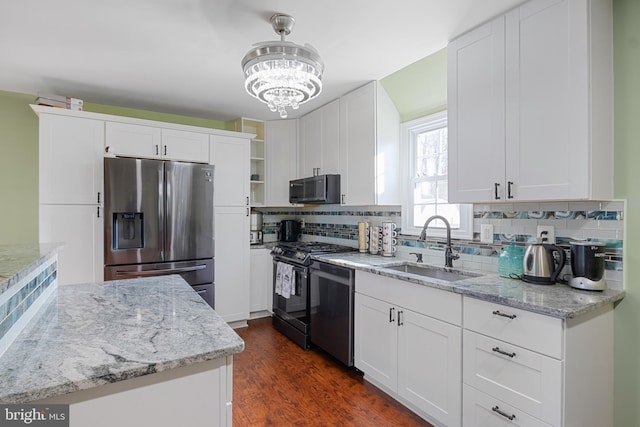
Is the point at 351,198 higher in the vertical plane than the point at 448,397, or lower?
higher

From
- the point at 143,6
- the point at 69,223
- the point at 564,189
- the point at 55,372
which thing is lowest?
the point at 55,372

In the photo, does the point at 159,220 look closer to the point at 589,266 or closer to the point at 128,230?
the point at 128,230

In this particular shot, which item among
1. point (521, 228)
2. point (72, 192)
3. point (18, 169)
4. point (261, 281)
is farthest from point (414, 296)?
Answer: point (18, 169)

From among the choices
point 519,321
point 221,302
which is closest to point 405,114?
point 519,321

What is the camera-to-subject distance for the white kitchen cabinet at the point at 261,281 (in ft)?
12.8

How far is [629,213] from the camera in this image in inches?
65.8

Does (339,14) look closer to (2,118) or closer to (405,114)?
(405,114)

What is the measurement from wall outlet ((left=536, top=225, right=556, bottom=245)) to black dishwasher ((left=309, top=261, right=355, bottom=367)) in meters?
1.26

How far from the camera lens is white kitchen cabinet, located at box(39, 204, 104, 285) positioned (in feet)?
9.21

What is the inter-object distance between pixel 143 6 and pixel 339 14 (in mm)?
1104

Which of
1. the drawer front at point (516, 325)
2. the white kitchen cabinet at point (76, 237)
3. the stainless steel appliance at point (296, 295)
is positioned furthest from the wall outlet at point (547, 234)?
the white kitchen cabinet at point (76, 237)

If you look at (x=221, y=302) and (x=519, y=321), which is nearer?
(x=519, y=321)

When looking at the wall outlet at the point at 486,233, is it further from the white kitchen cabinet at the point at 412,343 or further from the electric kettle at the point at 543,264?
the white kitchen cabinet at the point at 412,343

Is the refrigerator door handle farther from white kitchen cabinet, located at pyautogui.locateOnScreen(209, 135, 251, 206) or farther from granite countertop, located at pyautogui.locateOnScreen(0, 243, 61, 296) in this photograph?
granite countertop, located at pyautogui.locateOnScreen(0, 243, 61, 296)
